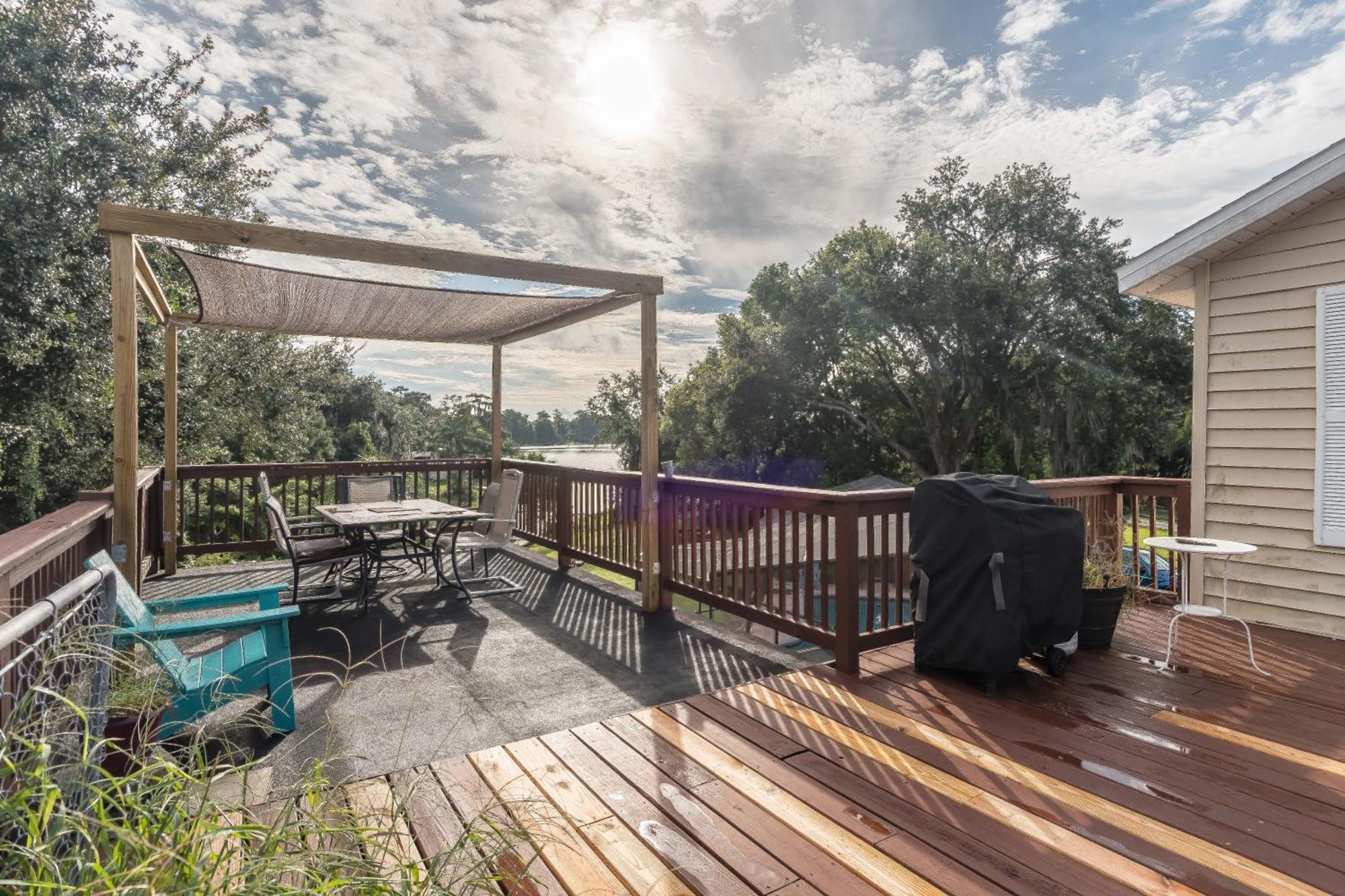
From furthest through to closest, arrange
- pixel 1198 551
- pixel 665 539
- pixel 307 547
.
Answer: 1. pixel 307 547
2. pixel 665 539
3. pixel 1198 551

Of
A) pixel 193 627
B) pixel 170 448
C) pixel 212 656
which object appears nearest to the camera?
pixel 193 627

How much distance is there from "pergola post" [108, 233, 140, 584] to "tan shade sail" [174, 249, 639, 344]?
650 mm

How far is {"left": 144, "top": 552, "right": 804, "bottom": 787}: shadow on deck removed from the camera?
274cm

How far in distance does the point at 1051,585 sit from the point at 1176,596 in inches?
99.5

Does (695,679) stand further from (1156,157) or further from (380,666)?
(1156,157)

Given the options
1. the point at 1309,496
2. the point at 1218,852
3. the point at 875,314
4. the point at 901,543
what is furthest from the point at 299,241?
the point at 875,314

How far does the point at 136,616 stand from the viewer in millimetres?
2564

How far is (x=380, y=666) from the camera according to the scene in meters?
3.57

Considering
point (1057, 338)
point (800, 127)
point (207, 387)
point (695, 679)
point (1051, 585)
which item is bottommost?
point (695, 679)

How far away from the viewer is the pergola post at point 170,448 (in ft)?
18.8

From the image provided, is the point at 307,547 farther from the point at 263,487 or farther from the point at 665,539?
the point at 665,539

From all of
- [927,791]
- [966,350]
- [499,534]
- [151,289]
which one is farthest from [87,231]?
[966,350]

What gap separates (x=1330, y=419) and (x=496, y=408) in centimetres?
674

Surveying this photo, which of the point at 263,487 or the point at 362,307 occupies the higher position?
the point at 362,307
